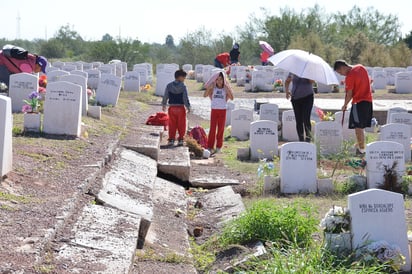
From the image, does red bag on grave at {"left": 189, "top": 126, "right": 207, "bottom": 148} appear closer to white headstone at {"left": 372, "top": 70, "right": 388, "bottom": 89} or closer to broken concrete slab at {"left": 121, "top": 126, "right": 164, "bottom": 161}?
broken concrete slab at {"left": 121, "top": 126, "right": 164, "bottom": 161}

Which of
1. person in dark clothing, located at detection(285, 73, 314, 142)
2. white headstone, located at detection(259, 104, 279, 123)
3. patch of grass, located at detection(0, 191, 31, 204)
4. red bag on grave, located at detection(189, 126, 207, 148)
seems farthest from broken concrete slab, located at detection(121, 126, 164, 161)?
patch of grass, located at detection(0, 191, 31, 204)

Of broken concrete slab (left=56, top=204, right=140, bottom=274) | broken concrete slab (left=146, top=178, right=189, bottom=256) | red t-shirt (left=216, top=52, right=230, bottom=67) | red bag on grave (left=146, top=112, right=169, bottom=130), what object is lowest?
broken concrete slab (left=146, top=178, right=189, bottom=256)

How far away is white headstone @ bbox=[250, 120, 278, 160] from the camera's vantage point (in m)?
12.4

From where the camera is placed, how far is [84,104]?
13.4 m

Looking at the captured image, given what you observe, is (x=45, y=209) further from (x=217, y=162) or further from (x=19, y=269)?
(x=217, y=162)

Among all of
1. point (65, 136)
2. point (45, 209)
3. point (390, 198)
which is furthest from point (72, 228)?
point (65, 136)

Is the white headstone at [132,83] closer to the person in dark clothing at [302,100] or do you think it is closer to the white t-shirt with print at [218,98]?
the white t-shirt with print at [218,98]

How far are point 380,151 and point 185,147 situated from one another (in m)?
3.94

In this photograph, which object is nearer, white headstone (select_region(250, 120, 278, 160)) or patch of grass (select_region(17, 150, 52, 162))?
patch of grass (select_region(17, 150, 52, 162))

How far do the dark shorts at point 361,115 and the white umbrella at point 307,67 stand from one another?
1.86ft

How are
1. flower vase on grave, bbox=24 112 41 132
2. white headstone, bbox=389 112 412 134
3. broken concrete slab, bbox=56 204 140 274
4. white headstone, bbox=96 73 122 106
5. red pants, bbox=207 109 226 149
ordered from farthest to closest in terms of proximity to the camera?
white headstone, bbox=96 73 122 106
white headstone, bbox=389 112 412 134
red pants, bbox=207 109 226 149
flower vase on grave, bbox=24 112 41 132
broken concrete slab, bbox=56 204 140 274

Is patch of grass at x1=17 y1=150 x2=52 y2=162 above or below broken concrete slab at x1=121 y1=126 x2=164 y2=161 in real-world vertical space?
above

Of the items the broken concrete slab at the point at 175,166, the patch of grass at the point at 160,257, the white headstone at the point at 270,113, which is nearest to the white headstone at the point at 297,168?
the broken concrete slab at the point at 175,166

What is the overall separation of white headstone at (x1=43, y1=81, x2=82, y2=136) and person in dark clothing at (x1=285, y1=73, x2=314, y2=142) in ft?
12.9
